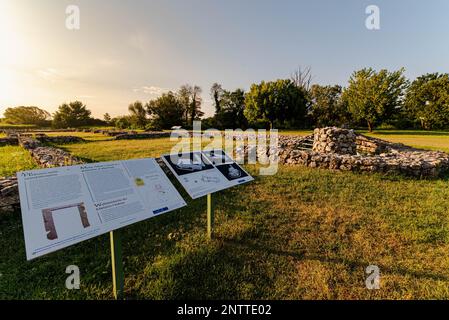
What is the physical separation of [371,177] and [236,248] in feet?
19.8

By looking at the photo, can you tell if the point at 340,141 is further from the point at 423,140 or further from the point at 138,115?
the point at 138,115

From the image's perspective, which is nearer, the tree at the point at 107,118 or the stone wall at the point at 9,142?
the stone wall at the point at 9,142

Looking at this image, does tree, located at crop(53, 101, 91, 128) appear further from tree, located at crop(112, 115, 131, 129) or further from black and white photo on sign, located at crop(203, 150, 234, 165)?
black and white photo on sign, located at crop(203, 150, 234, 165)

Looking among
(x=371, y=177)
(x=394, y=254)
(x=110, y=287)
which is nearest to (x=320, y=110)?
(x=371, y=177)

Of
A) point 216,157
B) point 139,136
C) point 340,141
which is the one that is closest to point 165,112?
point 139,136

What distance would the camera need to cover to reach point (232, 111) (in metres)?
41.5

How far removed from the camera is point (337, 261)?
3141mm

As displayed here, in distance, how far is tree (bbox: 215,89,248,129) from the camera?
40.6m

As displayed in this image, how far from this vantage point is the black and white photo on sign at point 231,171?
Result: 12.1 feet

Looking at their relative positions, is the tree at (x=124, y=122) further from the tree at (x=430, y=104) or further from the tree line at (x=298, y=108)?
the tree at (x=430, y=104)

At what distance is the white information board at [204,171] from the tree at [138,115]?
133 ft

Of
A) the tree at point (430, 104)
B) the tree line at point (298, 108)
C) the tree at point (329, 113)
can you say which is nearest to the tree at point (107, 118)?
the tree line at point (298, 108)

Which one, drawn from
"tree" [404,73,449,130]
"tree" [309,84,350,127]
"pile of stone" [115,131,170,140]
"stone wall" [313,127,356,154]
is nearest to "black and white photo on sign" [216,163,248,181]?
"stone wall" [313,127,356,154]

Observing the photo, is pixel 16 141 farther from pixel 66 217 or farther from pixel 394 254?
pixel 394 254
